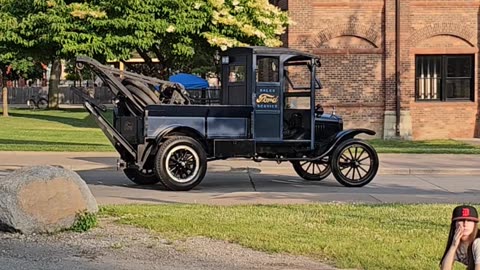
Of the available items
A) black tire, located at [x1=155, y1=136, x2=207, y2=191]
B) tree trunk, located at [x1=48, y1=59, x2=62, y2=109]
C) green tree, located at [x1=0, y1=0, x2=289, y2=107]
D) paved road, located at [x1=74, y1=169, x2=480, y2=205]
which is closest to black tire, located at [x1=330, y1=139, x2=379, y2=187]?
paved road, located at [x1=74, y1=169, x2=480, y2=205]

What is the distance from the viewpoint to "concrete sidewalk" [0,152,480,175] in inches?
718

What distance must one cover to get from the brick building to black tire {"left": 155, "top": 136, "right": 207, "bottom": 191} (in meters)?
14.8

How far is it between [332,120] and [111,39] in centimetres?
701

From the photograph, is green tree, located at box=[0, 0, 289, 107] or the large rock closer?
the large rock

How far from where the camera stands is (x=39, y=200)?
8531mm

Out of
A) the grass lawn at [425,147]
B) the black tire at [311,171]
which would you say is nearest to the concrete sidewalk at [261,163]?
the grass lawn at [425,147]

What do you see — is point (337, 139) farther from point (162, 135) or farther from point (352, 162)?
point (162, 135)

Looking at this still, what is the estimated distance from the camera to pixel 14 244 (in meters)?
8.16

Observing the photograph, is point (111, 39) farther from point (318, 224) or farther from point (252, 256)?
point (252, 256)

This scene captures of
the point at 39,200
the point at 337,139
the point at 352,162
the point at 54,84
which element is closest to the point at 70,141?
the point at 337,139

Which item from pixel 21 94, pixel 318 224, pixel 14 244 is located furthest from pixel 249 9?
pixel 21 94

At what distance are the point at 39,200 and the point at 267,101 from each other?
669cm

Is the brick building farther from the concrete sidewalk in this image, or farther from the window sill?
the concrete sidewalk

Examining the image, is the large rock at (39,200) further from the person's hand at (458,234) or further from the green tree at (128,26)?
the green tree at (128,26)
